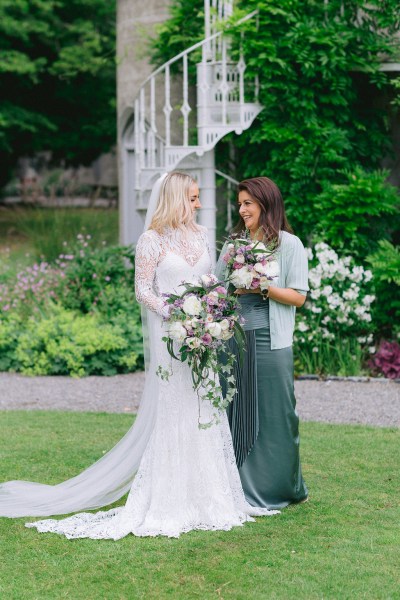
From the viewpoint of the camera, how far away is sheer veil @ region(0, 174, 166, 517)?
537 centimetres

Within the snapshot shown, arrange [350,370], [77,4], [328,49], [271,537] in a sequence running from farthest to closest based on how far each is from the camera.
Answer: [77,4], [328,49], [350,370], [271,537]

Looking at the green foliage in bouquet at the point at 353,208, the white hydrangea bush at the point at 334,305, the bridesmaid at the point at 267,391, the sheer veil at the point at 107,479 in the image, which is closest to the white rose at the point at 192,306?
the sheer veil at the point at 107,479

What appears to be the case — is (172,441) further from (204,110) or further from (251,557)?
(204,110)

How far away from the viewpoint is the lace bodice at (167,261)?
514 centimetres

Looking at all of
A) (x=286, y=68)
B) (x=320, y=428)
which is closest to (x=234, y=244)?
(x=320, y=428)

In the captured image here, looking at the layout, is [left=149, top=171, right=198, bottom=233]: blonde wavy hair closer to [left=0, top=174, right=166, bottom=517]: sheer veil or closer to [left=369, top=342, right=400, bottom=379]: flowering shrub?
[left=0, top=174, right=166, bottom=517]: sheer veil

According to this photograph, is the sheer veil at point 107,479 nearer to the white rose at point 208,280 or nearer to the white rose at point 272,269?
the white rose at point 208,280

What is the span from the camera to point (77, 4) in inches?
1059

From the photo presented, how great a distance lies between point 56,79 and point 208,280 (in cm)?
2410

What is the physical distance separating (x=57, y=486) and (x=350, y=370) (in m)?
4.80

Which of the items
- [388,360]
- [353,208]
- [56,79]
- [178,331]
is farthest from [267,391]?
[56,79]

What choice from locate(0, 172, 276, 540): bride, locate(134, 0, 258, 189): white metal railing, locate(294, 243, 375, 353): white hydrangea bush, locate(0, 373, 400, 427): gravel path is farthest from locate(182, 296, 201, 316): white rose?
locate(134, 0, 258, 189): white metal railing

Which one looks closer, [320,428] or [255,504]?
[255,504]

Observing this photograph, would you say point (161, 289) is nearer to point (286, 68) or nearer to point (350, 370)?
point (350, 370)
